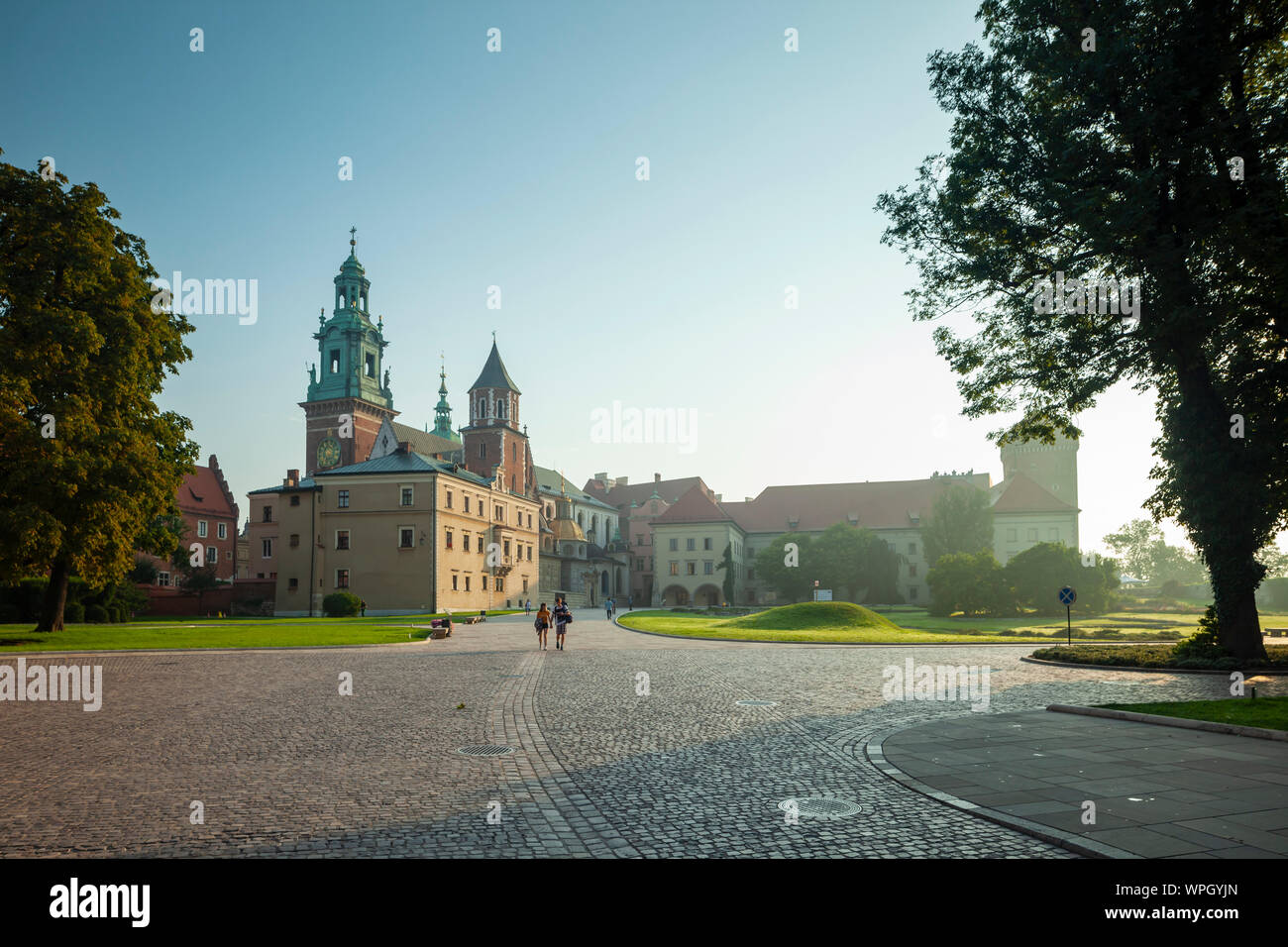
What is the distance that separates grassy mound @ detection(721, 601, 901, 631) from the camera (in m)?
39.2

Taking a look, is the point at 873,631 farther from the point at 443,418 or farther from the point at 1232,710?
the point at 443,418

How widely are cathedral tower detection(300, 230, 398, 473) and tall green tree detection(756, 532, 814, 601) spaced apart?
43.0 meters

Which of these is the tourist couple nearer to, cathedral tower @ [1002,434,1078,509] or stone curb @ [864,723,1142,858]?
stone curb @ [864,723,1142,858]

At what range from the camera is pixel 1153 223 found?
17.6 metres

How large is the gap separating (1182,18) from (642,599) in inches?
3753

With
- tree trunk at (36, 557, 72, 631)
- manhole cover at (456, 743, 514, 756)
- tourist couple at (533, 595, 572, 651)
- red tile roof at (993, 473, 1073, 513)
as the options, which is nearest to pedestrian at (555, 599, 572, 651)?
tourist couple at (533, 595, 572, 651)

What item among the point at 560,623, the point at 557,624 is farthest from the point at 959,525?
the point at 560,623

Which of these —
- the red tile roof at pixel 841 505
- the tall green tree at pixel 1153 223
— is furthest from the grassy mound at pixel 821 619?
the red tile roof at pixel 841 505

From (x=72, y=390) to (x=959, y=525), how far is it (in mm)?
71227

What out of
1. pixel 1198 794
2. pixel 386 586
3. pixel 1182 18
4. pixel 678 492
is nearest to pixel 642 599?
pixel 678 492

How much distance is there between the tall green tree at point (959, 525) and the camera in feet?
→ 255

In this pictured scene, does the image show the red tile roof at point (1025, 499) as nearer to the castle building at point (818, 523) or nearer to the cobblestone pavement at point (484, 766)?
the castle building at point (818, 523)

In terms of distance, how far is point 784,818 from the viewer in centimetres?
643

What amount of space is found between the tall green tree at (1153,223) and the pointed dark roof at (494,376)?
66896 millimetres
